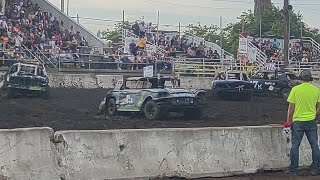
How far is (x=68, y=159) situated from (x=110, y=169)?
2.16 feet

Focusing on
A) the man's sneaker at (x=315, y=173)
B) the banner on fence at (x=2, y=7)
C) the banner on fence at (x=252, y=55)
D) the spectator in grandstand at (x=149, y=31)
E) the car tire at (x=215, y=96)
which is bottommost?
the man's sneaker at (x=315, y=173)

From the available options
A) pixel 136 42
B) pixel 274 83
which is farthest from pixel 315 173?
pixel 136 42

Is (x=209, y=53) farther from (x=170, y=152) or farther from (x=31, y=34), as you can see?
(x=170, y=152)

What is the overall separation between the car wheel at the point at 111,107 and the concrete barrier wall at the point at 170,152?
1036 cm

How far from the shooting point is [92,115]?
21.2 meters

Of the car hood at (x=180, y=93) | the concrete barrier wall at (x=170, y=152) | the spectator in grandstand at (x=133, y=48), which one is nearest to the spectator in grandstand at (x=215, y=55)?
the spectator in grandstand at (x=133, y=48)

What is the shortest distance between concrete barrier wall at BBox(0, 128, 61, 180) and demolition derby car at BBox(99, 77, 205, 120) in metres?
10.1

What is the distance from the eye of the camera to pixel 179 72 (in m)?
42.7

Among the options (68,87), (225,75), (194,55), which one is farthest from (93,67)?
(225,75)

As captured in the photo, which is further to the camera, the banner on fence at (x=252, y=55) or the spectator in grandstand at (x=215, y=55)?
the spectator in grandstand at (x=215, y=55)

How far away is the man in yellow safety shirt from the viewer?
35.2 ft

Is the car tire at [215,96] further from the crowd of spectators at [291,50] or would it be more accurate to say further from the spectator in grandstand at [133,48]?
the crowd of spectators at [291,50]

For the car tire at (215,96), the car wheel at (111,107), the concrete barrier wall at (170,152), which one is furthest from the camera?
the car tire at (215,96)

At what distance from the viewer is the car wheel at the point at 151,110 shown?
19266 mm
